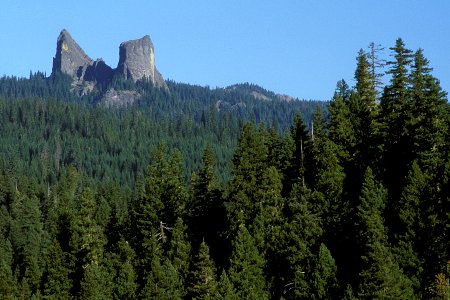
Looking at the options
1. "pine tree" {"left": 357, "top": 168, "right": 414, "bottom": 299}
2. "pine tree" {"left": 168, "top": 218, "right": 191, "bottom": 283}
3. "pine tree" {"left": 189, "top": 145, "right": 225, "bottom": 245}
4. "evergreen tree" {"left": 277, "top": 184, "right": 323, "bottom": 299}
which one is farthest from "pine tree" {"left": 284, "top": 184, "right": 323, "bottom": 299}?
"pine tree" {"left": 189, "top": 145, "right": 225, "bottom": 245}

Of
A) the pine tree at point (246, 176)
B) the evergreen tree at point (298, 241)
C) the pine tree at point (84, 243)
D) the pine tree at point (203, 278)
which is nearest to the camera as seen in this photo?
the evergreen tree at point (298, 241)

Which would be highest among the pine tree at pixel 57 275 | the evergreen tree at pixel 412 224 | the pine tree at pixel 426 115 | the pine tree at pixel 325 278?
the pine tree at pixel 426 115

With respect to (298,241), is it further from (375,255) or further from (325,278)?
(375,255)

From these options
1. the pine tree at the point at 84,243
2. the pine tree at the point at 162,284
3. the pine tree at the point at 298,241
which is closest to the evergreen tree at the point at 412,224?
the pine tree at the point at 298,241

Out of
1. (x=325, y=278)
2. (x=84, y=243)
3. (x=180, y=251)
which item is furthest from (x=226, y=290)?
(x=84, y=243)

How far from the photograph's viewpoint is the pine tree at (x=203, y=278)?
196ft

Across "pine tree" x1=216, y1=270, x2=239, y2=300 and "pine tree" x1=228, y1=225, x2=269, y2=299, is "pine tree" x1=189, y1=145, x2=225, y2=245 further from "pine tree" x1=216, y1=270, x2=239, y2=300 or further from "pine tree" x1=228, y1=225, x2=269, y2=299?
"pine tree" x1=216, y1=270, x2=239, y2=300

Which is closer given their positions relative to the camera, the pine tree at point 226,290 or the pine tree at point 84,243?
the pine tree at point 226,290

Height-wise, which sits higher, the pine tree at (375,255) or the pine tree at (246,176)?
the pine tree at (246,176)

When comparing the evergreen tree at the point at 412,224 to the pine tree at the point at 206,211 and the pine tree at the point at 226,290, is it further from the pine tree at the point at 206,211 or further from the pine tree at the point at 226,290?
the pine tree at the point at 206,211

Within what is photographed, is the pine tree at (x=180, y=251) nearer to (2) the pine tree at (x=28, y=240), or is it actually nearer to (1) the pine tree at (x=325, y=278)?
(1) the pine tree at (x=325, y=278)

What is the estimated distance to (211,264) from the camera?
61969mm

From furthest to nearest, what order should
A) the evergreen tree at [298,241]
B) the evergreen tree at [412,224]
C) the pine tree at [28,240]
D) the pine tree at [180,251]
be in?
the pine tree at [28,240]
the pine tree at [180,251]
the evergreen tree at [298,241]
the evergreen tree at [412,224]

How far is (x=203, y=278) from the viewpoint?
60.8 meters
